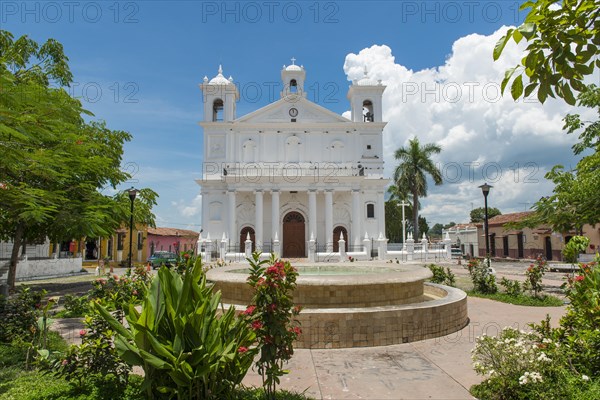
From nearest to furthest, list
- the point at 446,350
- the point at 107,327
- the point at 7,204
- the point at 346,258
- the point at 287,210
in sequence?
1. the point at 107,327
2. the point at 446,350
3. the point at 7,204
4. the point at 346,258
5. the point at 287,210

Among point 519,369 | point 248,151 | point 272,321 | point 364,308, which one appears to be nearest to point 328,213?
point 248,151

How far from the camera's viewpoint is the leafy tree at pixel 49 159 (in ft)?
21.0

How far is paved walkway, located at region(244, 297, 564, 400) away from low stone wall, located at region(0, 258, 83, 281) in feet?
64.2

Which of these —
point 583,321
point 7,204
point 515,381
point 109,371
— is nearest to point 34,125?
point 7,204

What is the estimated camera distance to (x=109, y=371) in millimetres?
3947

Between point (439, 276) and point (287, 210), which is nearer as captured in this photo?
point (439, 276)

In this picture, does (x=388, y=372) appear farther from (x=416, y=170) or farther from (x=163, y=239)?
(x=163, y=239)

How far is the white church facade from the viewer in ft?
96.0

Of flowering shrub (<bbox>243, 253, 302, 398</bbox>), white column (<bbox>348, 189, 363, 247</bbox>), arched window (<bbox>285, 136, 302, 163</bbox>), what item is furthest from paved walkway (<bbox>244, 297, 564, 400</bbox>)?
arched window (<bbox>285, 136, 302, 163</bbox>)

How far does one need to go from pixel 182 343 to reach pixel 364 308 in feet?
12.0

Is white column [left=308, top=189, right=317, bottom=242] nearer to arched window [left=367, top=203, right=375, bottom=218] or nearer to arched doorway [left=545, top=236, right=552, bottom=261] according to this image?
arched window [left=367, top=203, right=375, bottom=218]

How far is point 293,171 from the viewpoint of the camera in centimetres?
3109

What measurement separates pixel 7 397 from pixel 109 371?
39.8 inches

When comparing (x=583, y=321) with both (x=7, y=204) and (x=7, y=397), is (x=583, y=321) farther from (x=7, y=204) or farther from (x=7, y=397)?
(x=7, y=204)
